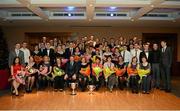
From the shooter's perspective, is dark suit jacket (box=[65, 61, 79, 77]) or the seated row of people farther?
dark suit jacket (box=[65, 61, 79, 77])

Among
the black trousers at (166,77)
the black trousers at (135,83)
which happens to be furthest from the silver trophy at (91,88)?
the black trousers at (166,77)

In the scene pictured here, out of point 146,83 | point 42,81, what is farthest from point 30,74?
point 146,83

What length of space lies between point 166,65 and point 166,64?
3 centimetres

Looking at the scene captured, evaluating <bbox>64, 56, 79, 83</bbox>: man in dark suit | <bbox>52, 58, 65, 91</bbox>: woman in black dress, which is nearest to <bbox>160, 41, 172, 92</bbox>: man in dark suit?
<bbox>64, 56, 79, 83</bbox>: man in dark suit

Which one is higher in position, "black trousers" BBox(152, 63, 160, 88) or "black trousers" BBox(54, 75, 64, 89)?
"black trousers" BBox(152, 63, 160, 88)

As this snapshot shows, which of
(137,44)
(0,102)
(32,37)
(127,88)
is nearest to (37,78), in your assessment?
(0,102)

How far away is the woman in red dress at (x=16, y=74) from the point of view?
25.8 feet

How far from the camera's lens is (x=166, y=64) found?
851 centimetres

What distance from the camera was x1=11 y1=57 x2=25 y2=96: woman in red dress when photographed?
7.88 m

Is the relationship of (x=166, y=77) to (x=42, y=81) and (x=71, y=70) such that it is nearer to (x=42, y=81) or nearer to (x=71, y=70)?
(x=71, y=70)

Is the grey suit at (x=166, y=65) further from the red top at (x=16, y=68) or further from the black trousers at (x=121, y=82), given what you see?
the red top at (x=16, y=68)

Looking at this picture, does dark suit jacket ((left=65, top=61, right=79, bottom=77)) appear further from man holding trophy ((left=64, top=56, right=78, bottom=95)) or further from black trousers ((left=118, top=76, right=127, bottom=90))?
black trousers ((left=118, top=76, right=127, bottom=90))

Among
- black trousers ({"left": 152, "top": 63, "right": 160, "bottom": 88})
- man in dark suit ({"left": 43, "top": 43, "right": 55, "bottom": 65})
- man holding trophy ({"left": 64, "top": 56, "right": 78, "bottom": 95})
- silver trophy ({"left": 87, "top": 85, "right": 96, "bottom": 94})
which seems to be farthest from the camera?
man in dark suit ({"left": 43, "top": 43, "right": 55, "bottom": 65})

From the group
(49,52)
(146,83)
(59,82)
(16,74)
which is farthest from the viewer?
(49,52)
